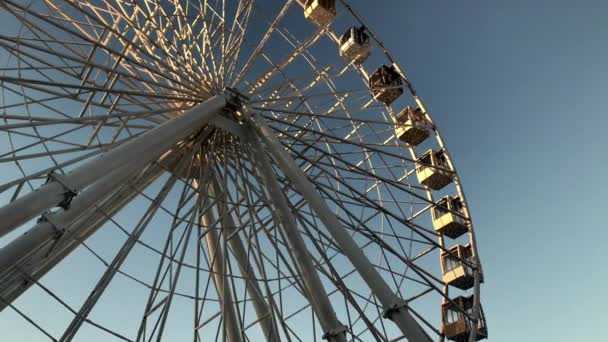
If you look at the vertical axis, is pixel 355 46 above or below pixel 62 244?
above

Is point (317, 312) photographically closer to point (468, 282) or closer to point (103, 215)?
point (103, 215)

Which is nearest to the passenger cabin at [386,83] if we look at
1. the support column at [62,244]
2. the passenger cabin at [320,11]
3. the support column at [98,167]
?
the passenger cabin at [320,11]

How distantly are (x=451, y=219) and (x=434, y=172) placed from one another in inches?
57.1

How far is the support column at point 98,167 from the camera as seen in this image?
571 cm

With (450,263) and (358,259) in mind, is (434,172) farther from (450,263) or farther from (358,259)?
(358,259)

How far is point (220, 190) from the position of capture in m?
11.5

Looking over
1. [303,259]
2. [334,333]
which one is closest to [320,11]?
[303,259]

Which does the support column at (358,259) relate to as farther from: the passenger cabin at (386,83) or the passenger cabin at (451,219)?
the passenger cabin at (386,83)

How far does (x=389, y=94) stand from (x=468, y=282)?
5514 millimetres

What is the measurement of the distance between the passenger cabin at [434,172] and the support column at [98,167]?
7.77 m

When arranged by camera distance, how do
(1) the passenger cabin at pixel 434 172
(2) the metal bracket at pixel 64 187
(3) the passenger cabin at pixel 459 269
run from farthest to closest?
(1) the passenger cabin at pixel 434 172 → (3) the passenger cabin at pixel 459 269 → (2) the metal bracket at pixel 64 187

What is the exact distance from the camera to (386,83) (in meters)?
15.8

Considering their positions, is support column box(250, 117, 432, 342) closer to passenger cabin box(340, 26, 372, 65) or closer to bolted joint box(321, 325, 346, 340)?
bolted joint box(321, 325, 346, 340)

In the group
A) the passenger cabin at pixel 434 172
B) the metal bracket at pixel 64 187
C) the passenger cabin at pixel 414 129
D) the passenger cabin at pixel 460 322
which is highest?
the passenger cabin at pixel 414 129
